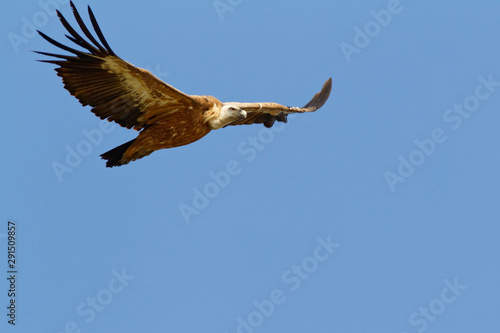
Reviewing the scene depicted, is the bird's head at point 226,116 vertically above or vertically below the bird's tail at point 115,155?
below

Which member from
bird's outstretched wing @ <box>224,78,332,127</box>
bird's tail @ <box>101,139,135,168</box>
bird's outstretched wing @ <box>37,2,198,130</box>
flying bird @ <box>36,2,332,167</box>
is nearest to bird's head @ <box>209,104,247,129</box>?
flying bird @ <box>36,2,332,167</box>

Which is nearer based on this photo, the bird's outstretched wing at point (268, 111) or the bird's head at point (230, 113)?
the bird's head at point (230, 113)

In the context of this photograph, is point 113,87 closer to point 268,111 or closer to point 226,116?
point 226,116

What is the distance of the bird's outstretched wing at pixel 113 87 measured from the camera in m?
13.5

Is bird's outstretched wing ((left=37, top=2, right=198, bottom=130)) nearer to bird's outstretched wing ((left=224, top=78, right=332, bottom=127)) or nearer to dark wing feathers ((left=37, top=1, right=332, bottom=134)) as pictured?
dark wing feathers ((left=37, top=1, right=332, bottom=134))

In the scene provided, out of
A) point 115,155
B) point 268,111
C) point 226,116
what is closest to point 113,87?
point 115,155

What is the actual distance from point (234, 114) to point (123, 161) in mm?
1957

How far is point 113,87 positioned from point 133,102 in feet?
1.39

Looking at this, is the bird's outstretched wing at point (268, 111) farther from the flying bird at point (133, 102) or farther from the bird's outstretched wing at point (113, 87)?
the bird's outstretched wing at point (113, 87)

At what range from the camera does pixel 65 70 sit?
1381 centimetres

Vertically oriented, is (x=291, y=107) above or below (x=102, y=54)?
below

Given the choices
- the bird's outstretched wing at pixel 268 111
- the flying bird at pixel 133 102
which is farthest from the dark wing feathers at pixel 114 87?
the bird's outstretched wing at pixel 268 111

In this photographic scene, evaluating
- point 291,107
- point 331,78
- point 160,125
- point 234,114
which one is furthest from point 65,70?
point 331,78

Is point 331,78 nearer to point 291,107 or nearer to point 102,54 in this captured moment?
point 291,107
